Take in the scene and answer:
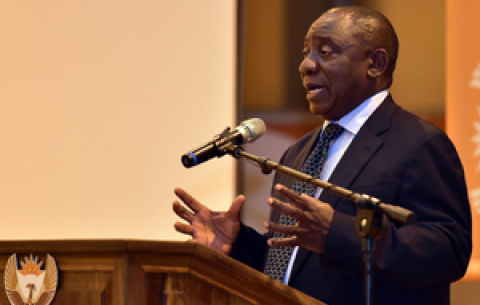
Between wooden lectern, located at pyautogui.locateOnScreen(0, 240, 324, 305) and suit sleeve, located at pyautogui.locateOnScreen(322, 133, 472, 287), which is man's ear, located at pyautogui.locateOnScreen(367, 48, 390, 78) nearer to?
suit sleeve, located at pyautogui.locateOnScreen(322, 133, 472, 287)

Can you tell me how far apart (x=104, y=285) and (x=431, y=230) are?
843mm

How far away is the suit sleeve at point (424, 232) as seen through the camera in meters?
1.63

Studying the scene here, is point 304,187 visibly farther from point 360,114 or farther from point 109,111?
point 109,111

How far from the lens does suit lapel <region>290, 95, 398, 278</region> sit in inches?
72.7

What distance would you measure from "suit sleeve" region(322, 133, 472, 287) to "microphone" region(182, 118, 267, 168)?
30 centimetres

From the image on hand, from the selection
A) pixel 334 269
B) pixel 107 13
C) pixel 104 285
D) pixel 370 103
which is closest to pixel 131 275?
pixel 104 285

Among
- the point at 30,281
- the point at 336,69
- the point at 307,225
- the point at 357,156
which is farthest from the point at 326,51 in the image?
the point at 30,281

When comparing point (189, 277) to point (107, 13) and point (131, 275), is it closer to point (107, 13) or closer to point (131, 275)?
point (131, 275)

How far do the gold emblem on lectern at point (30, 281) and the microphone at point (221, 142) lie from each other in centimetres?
40

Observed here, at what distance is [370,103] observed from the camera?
2.05m

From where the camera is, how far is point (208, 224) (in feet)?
6.33

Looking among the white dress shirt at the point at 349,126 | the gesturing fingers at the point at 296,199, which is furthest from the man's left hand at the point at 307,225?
the white dress shirt at the point at 349,126

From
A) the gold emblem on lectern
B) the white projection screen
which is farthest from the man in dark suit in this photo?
Result: the white projection screen

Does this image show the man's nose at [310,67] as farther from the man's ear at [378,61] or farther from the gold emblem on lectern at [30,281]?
the gold emblem on lectern at [30,281]
